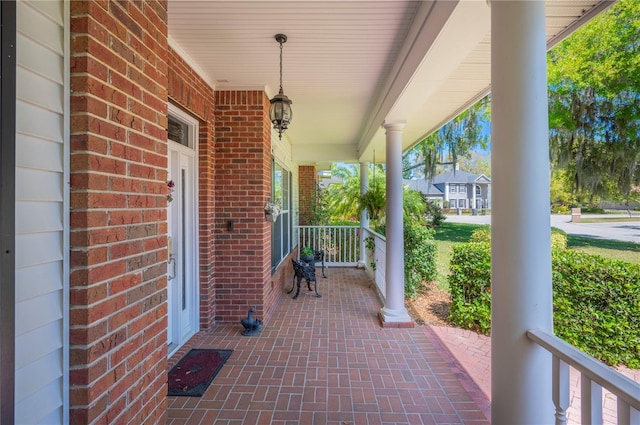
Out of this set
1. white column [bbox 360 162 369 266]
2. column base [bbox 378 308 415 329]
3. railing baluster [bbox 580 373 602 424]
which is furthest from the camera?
white column [bbox 360 162 369 266]

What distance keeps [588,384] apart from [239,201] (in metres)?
3.39

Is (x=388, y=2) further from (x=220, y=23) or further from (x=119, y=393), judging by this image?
(x=119, y=393)

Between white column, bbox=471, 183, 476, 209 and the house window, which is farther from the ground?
white column, bbox=471, 183, 476, 209

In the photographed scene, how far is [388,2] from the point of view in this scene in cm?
212

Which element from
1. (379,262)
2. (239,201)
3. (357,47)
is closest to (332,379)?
(239,201)

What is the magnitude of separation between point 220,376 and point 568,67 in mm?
8035

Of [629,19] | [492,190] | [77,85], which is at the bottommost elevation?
[492,190]

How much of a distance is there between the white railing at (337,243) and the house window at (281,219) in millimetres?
846

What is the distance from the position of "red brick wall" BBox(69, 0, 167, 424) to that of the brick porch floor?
0.81m

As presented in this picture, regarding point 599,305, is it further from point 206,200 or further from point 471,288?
point 206,200

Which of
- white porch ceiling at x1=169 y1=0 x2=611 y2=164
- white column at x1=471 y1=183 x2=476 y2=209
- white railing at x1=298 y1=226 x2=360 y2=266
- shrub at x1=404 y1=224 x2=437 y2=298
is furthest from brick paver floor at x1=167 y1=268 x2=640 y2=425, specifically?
white column at x1=471 y1=183 x2=476 y2=209

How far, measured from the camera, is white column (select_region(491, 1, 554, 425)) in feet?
4.19

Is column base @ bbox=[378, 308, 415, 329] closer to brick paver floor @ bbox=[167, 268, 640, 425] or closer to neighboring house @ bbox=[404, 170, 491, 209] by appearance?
brick paver floor @ bbox=[167, 268, 640, 425]

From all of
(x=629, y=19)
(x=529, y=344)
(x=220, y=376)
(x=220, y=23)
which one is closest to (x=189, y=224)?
(x=220, y=376)
